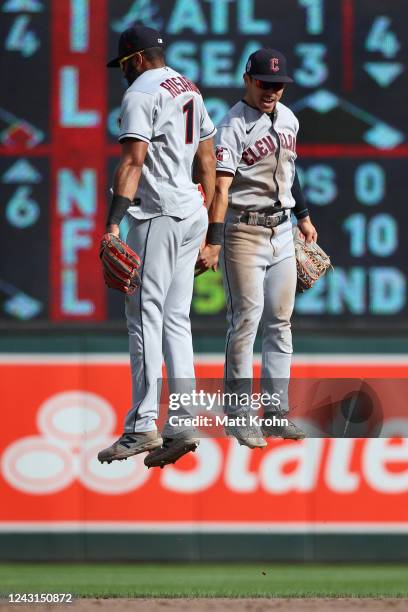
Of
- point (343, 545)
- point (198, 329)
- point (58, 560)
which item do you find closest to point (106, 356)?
point (198, 329)

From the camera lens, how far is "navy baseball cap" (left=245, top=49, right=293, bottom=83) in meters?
6.17

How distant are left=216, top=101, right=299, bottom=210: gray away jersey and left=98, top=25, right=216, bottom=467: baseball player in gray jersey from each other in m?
0.13

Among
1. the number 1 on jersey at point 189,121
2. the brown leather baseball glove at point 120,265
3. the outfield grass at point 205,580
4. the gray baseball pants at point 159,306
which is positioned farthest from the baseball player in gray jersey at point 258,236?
the outfield grass at point 205,580

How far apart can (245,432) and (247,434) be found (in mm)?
16

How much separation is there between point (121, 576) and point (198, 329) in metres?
3.25

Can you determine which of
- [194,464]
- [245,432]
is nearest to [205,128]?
[245,432]

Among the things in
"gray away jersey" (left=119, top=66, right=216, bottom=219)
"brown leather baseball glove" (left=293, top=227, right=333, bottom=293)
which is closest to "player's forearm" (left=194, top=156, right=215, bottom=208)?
"gray away jersey" (left=119, top=66, right=216, bottom=219)

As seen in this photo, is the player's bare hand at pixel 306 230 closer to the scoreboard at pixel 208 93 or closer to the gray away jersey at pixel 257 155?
the gray away jersey at pixel 257 155

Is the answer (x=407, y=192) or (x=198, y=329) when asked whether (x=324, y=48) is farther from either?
(x=198, y=329)

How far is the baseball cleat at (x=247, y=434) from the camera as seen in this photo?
21.1 feet

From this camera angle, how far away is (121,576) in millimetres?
15789

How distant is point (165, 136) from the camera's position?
607cm

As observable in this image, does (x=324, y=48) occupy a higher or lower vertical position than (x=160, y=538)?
higher

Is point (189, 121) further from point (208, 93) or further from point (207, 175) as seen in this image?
point (208, 93)
